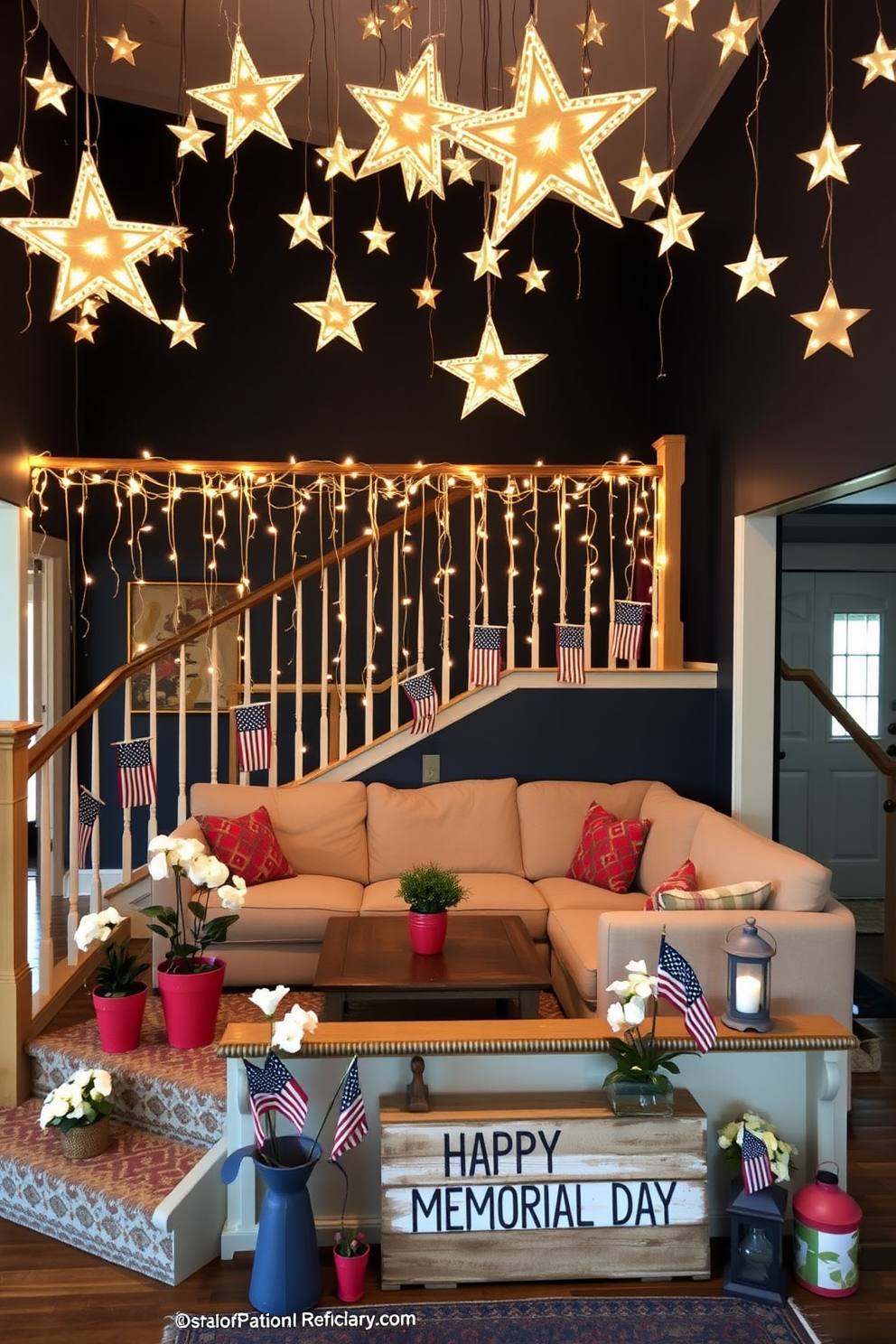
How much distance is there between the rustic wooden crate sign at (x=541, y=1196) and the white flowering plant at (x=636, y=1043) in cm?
11

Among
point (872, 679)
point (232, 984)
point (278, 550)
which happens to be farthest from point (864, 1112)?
point (278, 550)

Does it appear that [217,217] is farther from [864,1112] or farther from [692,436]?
[864,1112]

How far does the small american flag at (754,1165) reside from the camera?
263 centimetres

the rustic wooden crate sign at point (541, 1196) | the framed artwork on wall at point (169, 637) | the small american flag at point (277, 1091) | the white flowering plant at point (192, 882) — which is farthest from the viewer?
the framed artwork on wall at point (169, 637)

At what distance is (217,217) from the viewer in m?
6.89

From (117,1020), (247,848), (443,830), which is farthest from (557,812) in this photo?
(117,1020)

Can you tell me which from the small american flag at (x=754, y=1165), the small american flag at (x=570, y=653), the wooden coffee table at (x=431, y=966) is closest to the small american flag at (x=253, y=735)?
the wooden coffee table at (x=431, y=966)

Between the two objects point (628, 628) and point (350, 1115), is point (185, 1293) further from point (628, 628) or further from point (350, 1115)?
point (628, 628)

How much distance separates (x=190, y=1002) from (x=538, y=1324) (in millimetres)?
1425

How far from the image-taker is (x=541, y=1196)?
264 centimetres

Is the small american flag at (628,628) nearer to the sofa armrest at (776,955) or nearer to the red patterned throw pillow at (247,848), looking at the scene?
the red patterned throw pillow at (247,848)

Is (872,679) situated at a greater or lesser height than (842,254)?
lesser

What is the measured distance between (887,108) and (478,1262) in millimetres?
3733

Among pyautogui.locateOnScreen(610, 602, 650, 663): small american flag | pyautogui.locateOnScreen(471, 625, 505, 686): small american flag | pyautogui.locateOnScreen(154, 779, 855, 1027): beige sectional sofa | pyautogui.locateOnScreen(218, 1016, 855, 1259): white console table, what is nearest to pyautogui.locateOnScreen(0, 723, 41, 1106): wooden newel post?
pyautogui.locateOnScreen(154, 779, 855, 1027): beige sectional sofa
